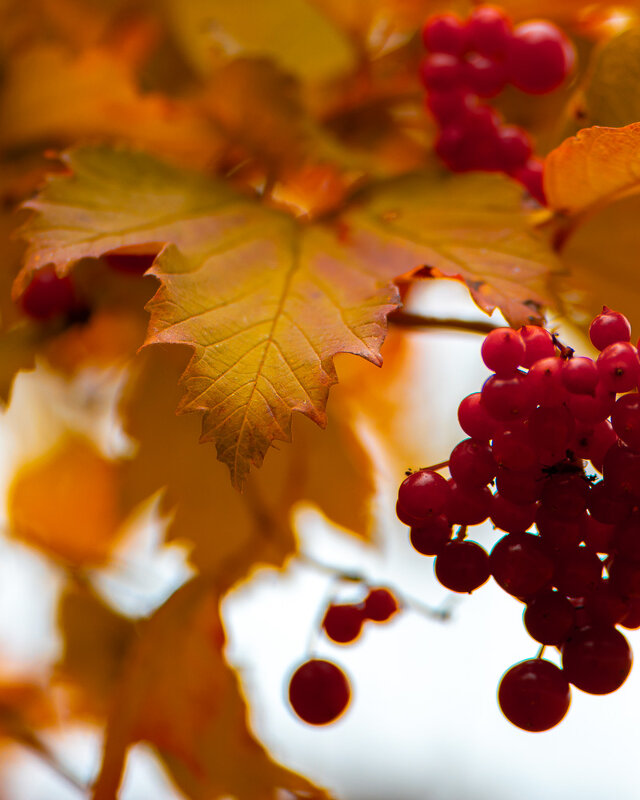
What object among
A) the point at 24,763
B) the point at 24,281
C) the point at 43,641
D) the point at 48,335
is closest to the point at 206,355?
the point at 24,281

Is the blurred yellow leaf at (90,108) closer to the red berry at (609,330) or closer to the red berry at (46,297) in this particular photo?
the red berry at (46,297)

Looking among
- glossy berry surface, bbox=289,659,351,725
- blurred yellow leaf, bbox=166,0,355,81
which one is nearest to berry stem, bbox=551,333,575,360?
glossy berry surface, bbox=289,659,351,725

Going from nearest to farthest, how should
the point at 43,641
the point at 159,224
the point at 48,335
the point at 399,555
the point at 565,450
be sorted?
the point at 565,450 < the point at 159,224 < the point at 48,335 < the point at 43,641 < the point at 399,555

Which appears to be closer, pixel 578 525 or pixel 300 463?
pixel 578 525

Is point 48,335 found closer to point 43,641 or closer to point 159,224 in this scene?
point 159,224

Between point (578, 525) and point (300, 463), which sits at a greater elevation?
point (578, 525)

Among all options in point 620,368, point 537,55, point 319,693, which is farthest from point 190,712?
point 537,55
